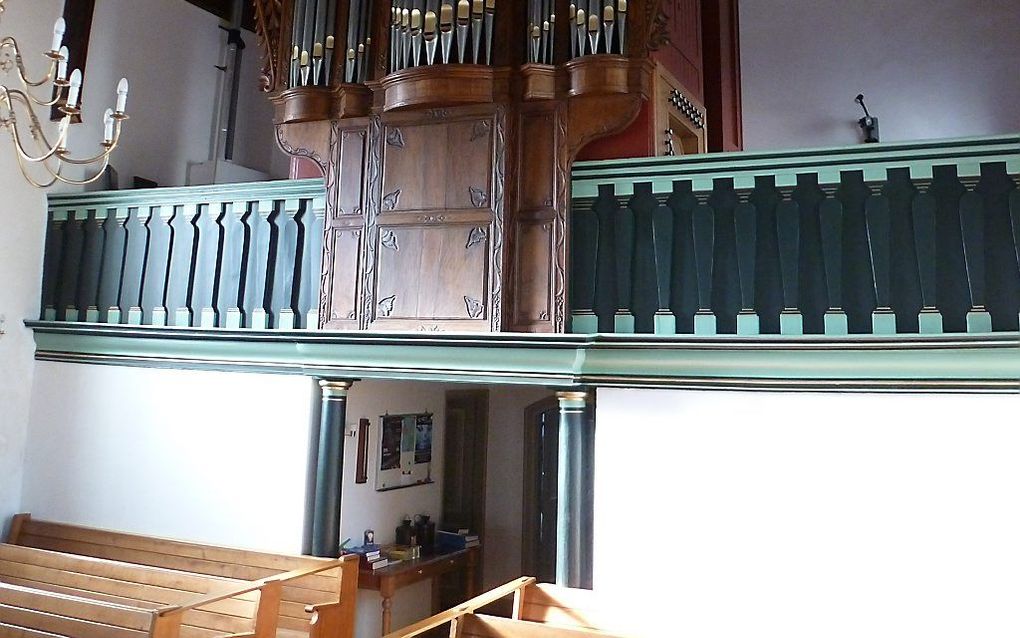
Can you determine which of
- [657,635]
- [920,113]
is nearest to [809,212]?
[657,635]

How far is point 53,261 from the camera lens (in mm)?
6793

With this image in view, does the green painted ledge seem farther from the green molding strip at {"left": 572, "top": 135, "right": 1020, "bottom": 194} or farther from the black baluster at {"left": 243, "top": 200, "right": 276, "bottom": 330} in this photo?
the green molding strip at {"left": 572, "top": 135, "right": 1020, "bottom": 194}

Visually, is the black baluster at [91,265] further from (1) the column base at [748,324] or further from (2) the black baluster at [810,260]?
(2) the black baluster at [810,260]

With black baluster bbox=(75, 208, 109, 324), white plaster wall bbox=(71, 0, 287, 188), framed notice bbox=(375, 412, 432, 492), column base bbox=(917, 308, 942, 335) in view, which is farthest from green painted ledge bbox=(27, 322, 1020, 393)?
white plaster wall bbox=(71, 0, 287, 188)

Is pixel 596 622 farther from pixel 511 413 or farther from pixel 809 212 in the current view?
pixel 511 413

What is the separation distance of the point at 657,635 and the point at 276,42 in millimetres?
4836

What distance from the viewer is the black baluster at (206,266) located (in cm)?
609

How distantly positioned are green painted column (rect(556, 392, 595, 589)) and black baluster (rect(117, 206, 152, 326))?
12.0ft

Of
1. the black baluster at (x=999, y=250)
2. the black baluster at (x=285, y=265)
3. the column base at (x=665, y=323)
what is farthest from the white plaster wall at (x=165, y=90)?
the black baluster at (x=999, y=250)

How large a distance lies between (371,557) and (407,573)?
0.33 m

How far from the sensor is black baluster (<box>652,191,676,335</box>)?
4.74 meters

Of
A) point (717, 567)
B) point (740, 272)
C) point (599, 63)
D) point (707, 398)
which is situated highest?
point (599, 63)

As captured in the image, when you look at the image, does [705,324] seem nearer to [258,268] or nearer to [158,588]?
[258,268]

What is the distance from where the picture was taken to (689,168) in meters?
4.79
